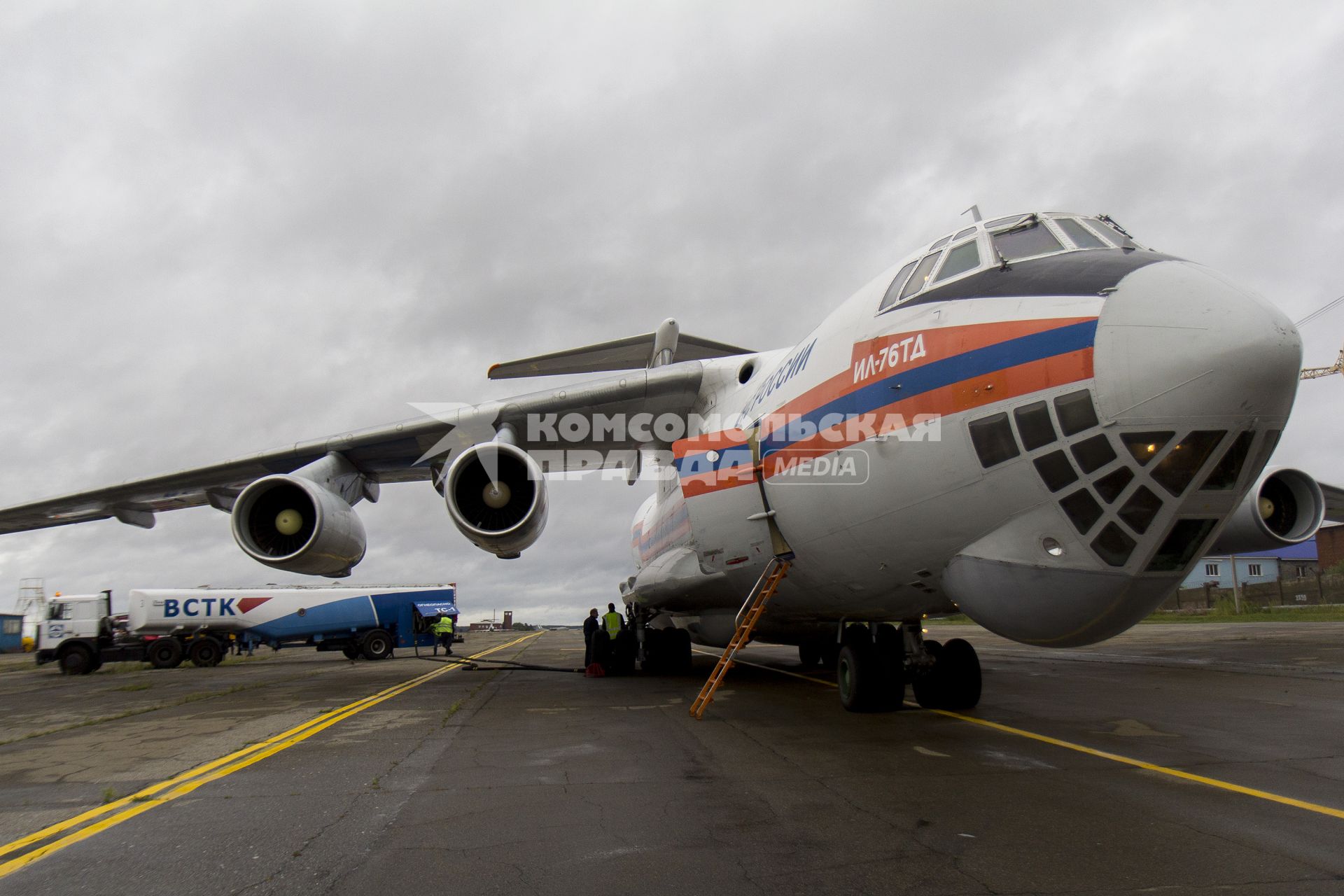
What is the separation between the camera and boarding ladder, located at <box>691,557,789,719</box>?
22.2 ft

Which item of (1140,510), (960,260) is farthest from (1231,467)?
(960,260)

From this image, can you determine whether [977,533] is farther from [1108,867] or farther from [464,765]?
[464,765]

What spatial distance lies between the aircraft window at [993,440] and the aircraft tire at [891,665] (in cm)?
330

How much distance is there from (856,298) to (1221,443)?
2845 millimetres

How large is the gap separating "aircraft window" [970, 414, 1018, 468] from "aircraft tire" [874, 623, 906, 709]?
130 inches

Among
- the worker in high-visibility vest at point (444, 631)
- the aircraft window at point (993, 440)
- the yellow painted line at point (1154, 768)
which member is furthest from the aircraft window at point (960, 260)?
the worker in high-visibility vest at point (444, 631)

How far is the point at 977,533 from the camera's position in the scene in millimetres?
4613

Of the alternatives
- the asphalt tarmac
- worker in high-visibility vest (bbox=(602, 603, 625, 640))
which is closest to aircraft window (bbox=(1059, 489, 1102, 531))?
the asphalt tarmac

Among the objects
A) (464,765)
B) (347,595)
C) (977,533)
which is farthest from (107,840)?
(347,595)

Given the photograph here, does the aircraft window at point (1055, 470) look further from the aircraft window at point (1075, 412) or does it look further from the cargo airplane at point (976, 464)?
the aircraft window at point (1075, 412)

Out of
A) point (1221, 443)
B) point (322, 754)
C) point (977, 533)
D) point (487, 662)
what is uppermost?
point (1221, 443)

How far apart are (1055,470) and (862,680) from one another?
361 cm

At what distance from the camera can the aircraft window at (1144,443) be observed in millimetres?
3703

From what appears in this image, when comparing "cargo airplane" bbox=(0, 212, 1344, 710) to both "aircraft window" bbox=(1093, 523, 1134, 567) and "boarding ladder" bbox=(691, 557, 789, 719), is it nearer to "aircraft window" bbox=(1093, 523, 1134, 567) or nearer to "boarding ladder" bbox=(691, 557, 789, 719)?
"aircraft window" bbox=(1093, 523, 1134, 567)
